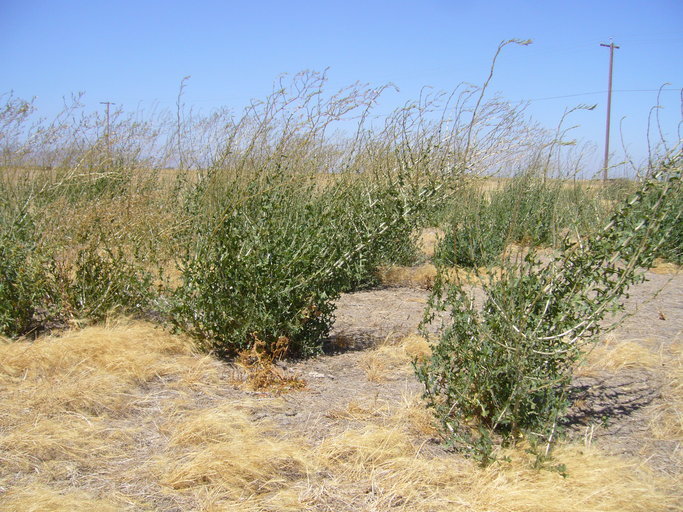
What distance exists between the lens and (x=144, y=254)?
17.0 feet

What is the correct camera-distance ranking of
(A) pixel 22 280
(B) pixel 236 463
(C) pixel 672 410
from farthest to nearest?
(A) pixel 22 280
(C) pixel 672 410
(B) pixel 236 463

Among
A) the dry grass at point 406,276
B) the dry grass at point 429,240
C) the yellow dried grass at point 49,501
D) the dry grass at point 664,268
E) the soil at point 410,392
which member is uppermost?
the dry grass at point 429,240

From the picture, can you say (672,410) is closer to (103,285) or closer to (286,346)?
(286,346)

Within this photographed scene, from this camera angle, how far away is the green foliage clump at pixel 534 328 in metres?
3.00

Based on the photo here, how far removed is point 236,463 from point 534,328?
154 cm

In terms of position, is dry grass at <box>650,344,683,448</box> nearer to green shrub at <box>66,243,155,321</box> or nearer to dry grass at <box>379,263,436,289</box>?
green shrub at <box>66,243,155,321</box>

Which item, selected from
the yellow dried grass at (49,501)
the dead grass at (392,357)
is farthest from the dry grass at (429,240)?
the yellow dried grass at (49,501)

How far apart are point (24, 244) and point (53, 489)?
2575 mm

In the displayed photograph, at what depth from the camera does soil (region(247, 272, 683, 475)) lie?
3316mm

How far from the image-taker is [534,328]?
3.12 m

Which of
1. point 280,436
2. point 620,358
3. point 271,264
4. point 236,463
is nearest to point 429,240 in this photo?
point 620,358

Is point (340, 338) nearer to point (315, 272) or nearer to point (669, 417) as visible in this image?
point (315, 272)

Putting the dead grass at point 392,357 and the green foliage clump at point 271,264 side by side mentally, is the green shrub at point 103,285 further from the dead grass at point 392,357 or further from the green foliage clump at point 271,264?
the dead grass at point 392,357

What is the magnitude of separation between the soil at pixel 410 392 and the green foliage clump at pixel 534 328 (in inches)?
8.6
